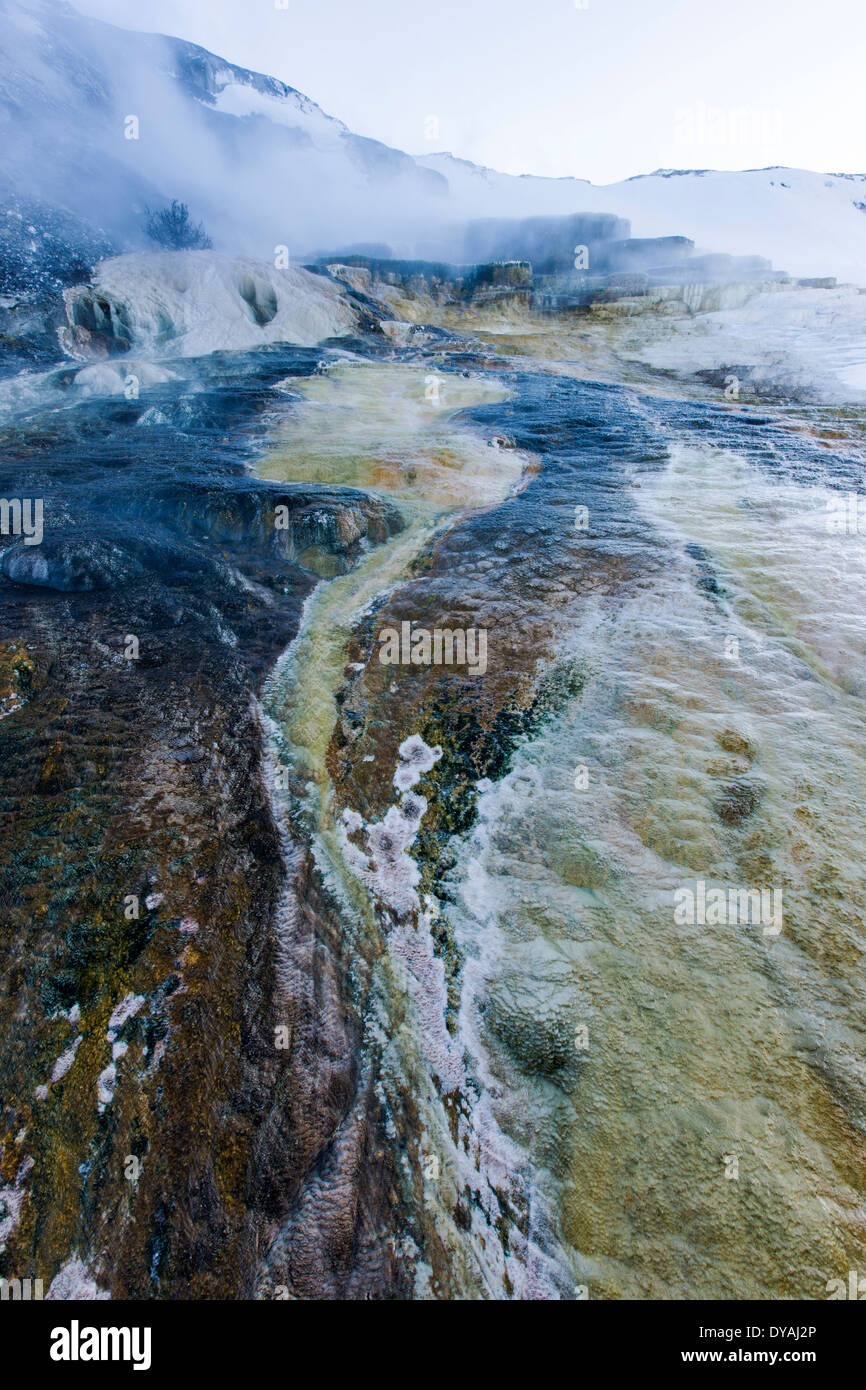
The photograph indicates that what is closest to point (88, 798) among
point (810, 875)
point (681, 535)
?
point (810, 875)

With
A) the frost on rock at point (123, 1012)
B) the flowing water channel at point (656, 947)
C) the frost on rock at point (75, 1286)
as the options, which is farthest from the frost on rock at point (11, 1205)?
the flowing water channel at point (656, 947)

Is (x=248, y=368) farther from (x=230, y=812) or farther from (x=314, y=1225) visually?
(x=314, y=1225)

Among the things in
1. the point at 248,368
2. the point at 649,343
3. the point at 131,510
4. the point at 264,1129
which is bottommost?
the point at 264,1129

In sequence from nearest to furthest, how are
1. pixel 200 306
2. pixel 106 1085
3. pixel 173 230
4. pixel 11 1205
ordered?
pixel 11 1205 → pixel 106 1085 → pixel 200 306 → pixel 173 230

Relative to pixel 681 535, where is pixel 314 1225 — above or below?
below
